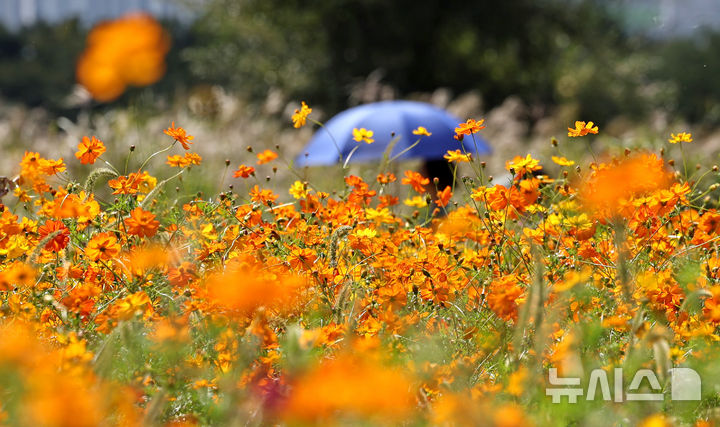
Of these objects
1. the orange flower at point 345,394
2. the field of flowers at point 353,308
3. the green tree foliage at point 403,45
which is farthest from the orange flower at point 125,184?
the green tree foliage at point 403,45

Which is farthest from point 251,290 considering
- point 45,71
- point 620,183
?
point 45,71

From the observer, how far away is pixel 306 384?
1104 mm

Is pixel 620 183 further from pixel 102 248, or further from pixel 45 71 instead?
pixel 45 71

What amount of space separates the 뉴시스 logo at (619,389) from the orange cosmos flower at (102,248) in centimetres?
110

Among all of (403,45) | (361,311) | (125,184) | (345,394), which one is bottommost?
(345,394)

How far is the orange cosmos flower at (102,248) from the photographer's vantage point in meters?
2.06

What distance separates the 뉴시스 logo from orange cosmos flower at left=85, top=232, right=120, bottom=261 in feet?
3.62

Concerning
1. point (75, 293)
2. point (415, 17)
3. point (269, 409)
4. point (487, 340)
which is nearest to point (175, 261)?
point (75, 293)

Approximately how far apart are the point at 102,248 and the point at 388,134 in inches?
210

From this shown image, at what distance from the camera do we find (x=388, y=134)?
7.28m

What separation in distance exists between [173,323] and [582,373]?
83 centimetres

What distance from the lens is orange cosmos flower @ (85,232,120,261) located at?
2.06m

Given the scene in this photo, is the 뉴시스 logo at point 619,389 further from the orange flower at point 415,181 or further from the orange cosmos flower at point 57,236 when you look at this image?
the orange cosmos flower at point 57,236

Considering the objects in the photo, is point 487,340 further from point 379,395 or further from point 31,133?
point 31,133
